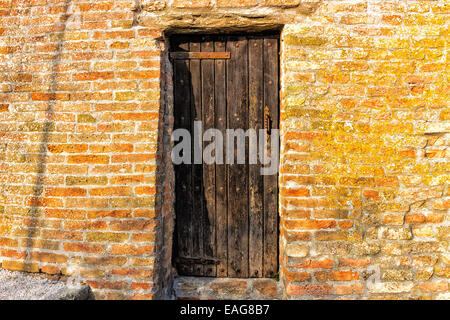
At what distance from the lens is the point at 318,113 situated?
210 centimetres

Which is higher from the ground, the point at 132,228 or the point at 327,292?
the point at 132,228

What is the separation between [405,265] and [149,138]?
216cm

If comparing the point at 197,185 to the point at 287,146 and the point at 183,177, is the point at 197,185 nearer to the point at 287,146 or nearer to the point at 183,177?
the point at 183,177

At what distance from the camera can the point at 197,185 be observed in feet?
7.94

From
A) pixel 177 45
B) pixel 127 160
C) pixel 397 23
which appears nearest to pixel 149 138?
pixel 127 160

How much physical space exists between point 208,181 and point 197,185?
0.34ft

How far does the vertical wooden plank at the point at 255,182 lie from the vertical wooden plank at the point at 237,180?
0.14 ft

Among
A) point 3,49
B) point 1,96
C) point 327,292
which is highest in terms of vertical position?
point 3,49

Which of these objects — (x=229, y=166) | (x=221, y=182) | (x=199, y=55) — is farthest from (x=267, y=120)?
(x=199, y=55)

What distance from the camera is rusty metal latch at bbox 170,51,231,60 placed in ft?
7.75

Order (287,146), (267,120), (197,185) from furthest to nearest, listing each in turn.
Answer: (197,185)
(267,120)
(287,146)

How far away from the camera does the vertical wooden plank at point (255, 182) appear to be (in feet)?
7.77

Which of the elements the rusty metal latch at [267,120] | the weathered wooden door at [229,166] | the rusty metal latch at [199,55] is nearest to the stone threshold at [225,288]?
the weathered wooden door at [229,166]

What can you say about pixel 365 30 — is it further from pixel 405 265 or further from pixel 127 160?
pixel 127 160
